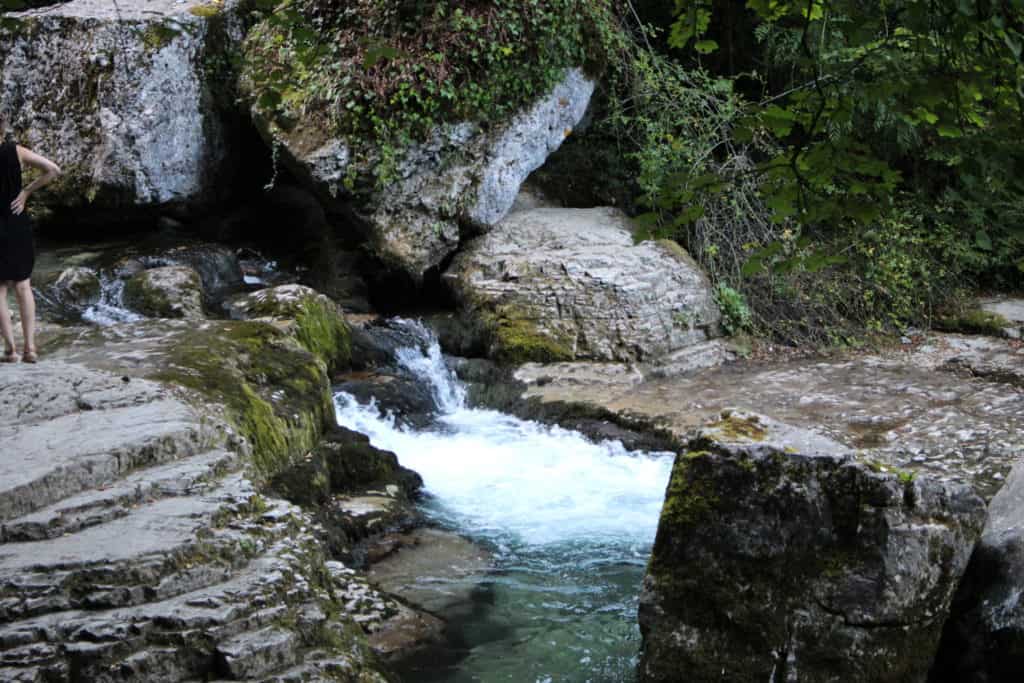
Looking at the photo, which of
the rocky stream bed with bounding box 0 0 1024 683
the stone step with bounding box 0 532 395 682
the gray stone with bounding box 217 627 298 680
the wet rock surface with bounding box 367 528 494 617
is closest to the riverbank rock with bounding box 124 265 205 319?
the rocky stream bed with bounding box 0 0 1024 683

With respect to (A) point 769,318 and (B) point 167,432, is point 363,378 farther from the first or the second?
(A) point 769,318

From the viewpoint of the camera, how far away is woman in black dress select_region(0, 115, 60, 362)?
20.4ft

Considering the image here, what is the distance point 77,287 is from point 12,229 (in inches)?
114

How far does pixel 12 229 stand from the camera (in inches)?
249

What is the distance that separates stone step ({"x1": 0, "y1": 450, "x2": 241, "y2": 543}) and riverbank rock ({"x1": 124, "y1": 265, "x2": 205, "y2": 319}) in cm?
425

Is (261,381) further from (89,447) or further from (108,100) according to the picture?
(108,100)

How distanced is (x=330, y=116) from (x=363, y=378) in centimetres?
304

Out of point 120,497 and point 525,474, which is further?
point 525,474

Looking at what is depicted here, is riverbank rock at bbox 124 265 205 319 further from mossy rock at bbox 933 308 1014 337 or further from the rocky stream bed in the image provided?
mossy rock at bbox 933 308 1014 337

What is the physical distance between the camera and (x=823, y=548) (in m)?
4.48

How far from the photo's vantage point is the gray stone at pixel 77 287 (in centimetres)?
902

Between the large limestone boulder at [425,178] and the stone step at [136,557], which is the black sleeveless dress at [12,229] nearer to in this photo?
the stone step at [136,557]

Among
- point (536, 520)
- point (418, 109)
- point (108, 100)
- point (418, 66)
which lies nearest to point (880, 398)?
point (536, 520)

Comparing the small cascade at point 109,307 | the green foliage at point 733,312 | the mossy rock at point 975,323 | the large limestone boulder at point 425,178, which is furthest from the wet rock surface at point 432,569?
the mossy rock at point 975,323
